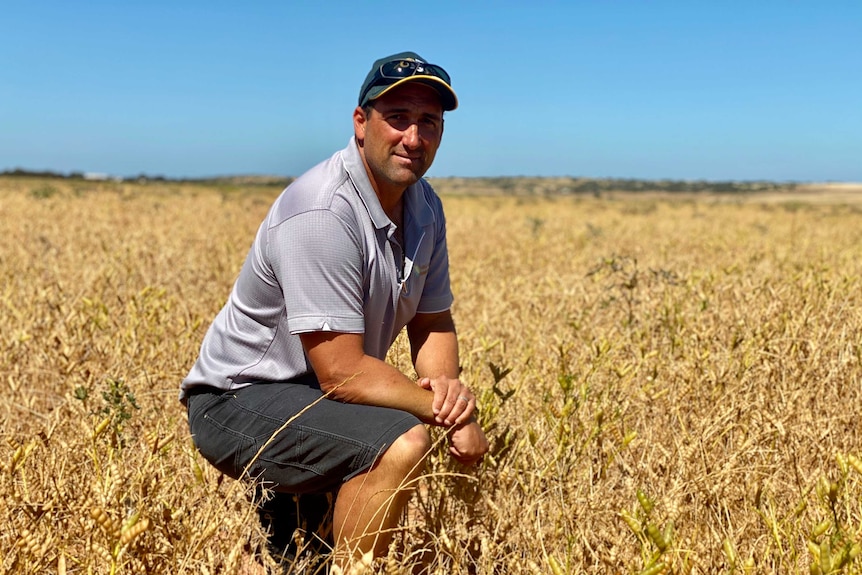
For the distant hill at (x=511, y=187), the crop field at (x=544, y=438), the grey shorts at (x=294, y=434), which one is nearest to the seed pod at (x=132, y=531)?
the crop field at (x=544, y=438)

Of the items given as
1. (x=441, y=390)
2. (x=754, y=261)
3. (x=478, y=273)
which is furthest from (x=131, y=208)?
(x=441, y=390)

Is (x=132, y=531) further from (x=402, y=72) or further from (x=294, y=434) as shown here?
(x=402, y=72)

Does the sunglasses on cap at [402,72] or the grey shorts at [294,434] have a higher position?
the sunglasses on cap at [402,72]

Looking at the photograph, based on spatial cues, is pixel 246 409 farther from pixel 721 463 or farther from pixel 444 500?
pixel 721 463

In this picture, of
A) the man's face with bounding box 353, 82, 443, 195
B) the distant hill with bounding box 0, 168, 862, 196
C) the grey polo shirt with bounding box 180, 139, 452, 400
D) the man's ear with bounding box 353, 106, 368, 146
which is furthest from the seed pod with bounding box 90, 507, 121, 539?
the distant hill with bounding box 0, 168, 862, 196

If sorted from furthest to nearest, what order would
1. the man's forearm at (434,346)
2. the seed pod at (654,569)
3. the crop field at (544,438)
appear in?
1. the man's forearm at (434,346)
2. the crop field at (544,438)
3. the seed pod at (654,569)

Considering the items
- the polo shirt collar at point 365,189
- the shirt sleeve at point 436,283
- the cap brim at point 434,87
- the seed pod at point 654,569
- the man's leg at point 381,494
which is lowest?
the man's leg at point 381,494

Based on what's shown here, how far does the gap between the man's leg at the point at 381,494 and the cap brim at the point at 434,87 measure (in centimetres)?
99

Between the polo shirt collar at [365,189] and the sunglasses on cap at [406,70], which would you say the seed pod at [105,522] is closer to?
the polo shirt collar at [365,189]

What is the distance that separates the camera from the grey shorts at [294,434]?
2.15 m

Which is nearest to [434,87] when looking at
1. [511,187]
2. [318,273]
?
[318,273]

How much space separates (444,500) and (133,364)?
1.70 meters

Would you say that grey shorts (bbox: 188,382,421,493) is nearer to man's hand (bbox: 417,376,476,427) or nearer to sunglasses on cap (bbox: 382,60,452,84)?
man's hand (bbox: 417,376,476,427)

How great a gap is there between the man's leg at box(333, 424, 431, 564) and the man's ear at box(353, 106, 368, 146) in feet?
3.10
